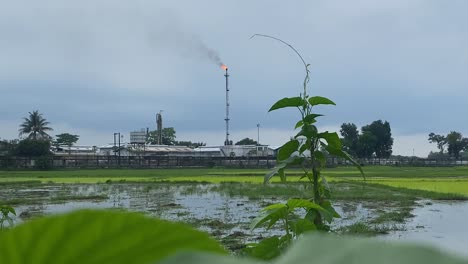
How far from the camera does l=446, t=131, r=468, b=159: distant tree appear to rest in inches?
1935

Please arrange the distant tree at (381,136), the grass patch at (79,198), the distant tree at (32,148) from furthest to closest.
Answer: the distant tree at (381,136) < the distant tree at (32,148) < the grass patch at (79,198)

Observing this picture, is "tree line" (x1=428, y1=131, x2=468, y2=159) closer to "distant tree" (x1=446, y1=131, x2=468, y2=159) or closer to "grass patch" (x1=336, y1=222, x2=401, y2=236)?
"distant tree" (x1=446, y1=131, x2=468, y2=159)

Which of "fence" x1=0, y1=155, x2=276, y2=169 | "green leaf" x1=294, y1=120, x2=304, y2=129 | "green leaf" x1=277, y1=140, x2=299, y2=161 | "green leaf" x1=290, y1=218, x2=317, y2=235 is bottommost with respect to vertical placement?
"green leaf" x1=290, y1=218, x2=317, y2=235

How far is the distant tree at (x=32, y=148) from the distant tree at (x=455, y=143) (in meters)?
35.7

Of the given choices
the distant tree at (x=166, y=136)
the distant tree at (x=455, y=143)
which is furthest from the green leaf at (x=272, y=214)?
A: the distant tree at (x=166, y=136)

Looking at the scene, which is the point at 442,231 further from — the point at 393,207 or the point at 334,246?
the point at 334,246

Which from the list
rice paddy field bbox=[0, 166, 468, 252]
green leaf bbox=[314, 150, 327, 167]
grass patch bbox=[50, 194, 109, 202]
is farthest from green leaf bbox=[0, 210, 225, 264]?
grass patch bbox=[50, 194, 109, 202]

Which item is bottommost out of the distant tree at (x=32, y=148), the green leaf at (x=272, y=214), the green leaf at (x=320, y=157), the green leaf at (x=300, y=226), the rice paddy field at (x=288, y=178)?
the rice paddy field at (x=288, y=178)

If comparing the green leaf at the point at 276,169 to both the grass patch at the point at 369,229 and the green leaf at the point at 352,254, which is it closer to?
the green leaf at the point at 352,254

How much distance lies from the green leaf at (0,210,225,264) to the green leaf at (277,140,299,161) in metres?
1.26

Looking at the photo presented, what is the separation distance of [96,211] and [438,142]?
5583 centimetres

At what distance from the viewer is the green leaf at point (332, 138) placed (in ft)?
4.43

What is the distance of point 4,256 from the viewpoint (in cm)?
15

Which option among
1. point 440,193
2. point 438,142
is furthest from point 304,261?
point 438,142
